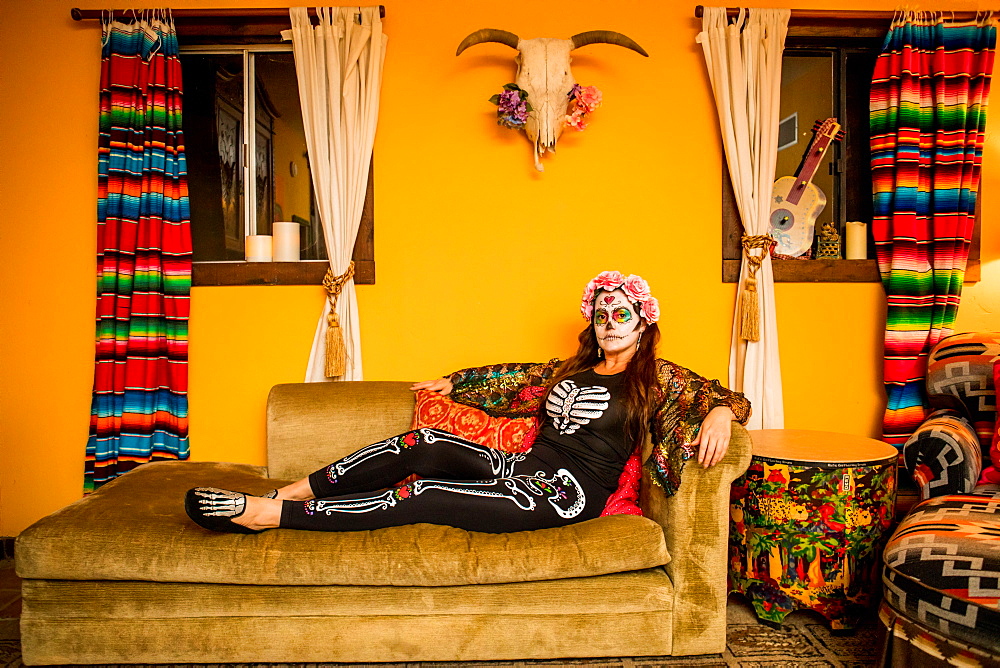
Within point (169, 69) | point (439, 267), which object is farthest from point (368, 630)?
point (169, 69)

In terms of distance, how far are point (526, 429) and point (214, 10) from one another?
233 cm

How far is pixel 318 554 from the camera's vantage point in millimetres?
2227

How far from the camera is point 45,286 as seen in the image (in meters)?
3.41

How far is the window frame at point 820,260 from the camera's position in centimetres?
340

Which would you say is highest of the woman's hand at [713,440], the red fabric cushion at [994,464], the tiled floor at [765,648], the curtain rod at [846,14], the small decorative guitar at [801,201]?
the curtain rod at [846,14]

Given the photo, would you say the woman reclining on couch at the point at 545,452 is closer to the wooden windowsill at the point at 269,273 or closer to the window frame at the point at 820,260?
the wooden windowsill at the point at 269,273

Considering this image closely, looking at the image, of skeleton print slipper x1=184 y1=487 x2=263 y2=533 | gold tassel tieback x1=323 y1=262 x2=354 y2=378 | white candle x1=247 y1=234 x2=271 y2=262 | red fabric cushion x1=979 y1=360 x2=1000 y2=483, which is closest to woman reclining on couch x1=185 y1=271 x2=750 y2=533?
skeleton print slipper x1=184 y1=487 x2=263 y2=533

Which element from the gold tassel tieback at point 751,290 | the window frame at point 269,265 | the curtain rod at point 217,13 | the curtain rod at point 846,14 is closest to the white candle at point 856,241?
the gold tassel tieback at point 751,290

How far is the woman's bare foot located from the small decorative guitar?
2.53 m

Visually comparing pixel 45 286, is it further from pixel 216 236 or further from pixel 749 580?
pixel 749 580

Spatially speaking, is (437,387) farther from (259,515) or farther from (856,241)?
(856,241)

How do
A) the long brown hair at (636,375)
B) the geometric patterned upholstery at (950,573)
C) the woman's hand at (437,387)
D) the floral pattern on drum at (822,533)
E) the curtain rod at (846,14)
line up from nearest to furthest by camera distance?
the geometric patterned upholstery at (950,573) < the floral pattern on drum at (822,533) < the long brown hair at (636,375) < the woman's hand at (437,387) < the curtain rod at (846,14)

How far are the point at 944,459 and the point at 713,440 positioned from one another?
0.95 metres

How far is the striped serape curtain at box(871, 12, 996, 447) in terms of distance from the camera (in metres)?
3.27
